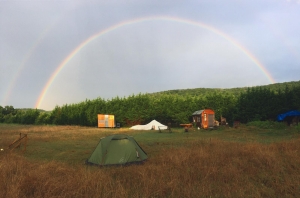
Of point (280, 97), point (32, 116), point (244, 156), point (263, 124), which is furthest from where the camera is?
point (32, 116)

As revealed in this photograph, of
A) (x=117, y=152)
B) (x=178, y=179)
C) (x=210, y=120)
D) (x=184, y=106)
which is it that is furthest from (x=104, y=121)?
(x=178, y=179)

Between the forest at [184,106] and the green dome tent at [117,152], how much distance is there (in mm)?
26866

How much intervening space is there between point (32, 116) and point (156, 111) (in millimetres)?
39212

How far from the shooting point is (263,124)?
26.9 metres

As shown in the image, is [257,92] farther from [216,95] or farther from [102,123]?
[102,123]

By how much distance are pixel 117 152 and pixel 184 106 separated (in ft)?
98.7

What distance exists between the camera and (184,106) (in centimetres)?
3959

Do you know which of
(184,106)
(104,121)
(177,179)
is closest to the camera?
(177,179)

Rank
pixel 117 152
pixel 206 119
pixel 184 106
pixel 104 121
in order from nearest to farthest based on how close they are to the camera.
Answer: pixel 117 152 → pixel 206 119 → pixel 184 106 → pixel 104 121

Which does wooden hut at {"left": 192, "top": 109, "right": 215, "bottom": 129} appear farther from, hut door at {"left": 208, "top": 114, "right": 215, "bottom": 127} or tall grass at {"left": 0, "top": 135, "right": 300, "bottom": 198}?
tall grass at {"left": 0, "top": 135, "right": 300, "bottom": 198}

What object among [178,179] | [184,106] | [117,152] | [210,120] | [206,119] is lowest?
[178,179]

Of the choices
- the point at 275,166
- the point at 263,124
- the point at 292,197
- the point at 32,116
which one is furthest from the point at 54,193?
the point at 32,116

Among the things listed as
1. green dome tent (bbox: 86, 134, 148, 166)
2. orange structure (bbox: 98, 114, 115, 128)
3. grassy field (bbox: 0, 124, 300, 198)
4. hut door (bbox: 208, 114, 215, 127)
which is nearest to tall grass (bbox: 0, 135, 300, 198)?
grassy field (bbox: 0, 124, 300, 198)

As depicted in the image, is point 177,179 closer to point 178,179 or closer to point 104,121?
point 178,179
